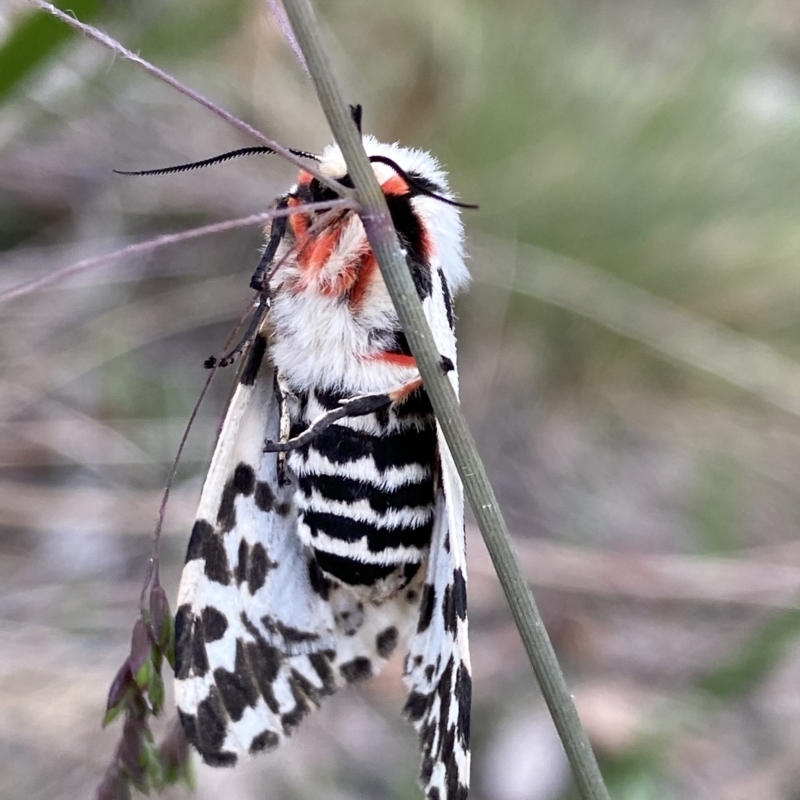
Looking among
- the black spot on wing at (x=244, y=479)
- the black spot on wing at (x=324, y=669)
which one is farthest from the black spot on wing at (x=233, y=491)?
the black spot on wing at (x=324, y=669)

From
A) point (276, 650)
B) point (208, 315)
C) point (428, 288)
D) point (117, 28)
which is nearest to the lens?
point (428, 288)

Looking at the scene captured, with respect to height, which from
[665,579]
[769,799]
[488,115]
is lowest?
[769,799]

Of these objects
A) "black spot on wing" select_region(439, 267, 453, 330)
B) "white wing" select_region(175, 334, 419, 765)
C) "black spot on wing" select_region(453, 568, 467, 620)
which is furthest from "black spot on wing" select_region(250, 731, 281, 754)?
"black spot on wing" select_region(439, 267, 453, 330)

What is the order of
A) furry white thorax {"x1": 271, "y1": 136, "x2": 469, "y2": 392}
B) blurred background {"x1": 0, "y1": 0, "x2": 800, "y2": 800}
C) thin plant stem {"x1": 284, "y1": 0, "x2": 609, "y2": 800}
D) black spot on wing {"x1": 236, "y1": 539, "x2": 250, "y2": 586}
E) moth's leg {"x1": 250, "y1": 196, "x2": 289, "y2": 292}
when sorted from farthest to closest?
blurred background {"x1": 0, "y1": 0, "x2": 800, "y2": 800}
black spot on wing {"x1": 236, "y1": 539, "x2": 250, "y2": 586}
furry white thorax {"x1": 271, "y1": 136, "x2": 469, "y2": 392}
moth's leg {"x1": 250, "y1": 196, "x2": 289, "y2": 292}
thin plant stem {"x1": 284, "y1": 0, "x2": 609, "y2": 800}

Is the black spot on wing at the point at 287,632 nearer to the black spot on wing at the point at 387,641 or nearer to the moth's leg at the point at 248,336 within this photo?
the black spot on wing at the point at 387,641

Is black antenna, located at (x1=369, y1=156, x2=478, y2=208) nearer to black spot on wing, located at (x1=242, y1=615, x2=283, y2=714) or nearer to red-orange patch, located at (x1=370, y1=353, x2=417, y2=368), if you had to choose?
red-orange patch, located at (x1=370, y1=353, x2=417, y2=368)

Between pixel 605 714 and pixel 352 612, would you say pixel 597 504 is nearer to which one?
pixel 605 714

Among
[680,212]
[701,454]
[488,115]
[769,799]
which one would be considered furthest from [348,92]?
[769,799]

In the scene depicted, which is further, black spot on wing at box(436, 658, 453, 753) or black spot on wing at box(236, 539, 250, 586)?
black spot on wing at box(236, 539, 250, 586)
